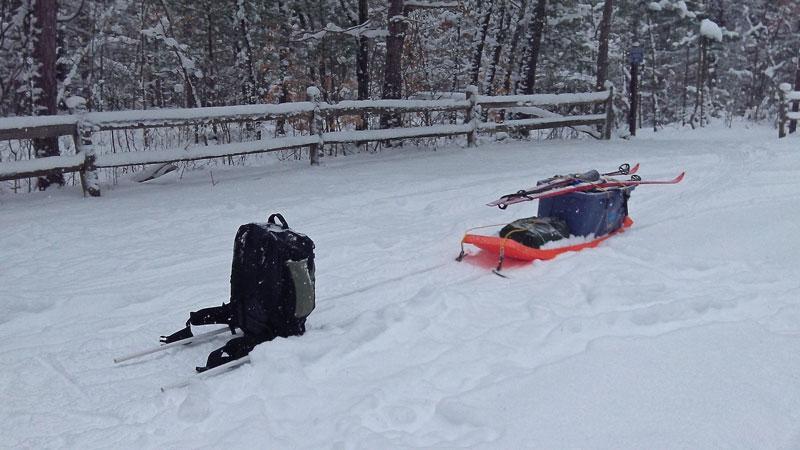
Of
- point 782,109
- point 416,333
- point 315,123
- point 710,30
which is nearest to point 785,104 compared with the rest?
point 782,109

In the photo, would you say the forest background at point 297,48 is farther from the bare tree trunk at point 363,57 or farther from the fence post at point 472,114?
the fence post at point 472,114

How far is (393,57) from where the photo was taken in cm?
1073

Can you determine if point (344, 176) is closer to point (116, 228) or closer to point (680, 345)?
point (116, 228)

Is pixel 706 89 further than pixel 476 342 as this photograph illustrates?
Yes

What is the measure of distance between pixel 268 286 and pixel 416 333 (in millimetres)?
859

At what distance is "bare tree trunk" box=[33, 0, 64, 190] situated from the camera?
7.35 metres

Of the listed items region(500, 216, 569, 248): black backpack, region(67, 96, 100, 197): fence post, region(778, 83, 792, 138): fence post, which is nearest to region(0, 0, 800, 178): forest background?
region(67, 96, 100, 197): fence post

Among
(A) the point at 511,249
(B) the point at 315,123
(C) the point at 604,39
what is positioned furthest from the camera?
(C) the point at 604,39

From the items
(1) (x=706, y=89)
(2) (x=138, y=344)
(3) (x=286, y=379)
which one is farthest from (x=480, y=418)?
(1) (x=706, y=89)

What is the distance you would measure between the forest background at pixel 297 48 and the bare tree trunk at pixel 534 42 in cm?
3

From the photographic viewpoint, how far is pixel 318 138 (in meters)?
8.84

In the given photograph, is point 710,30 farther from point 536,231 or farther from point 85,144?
point 85,144

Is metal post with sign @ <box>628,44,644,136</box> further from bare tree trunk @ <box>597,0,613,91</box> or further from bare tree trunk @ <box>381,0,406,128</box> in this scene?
bare tree trunk @ <box>381,0,406,128</box>

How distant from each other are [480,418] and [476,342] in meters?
0.76
